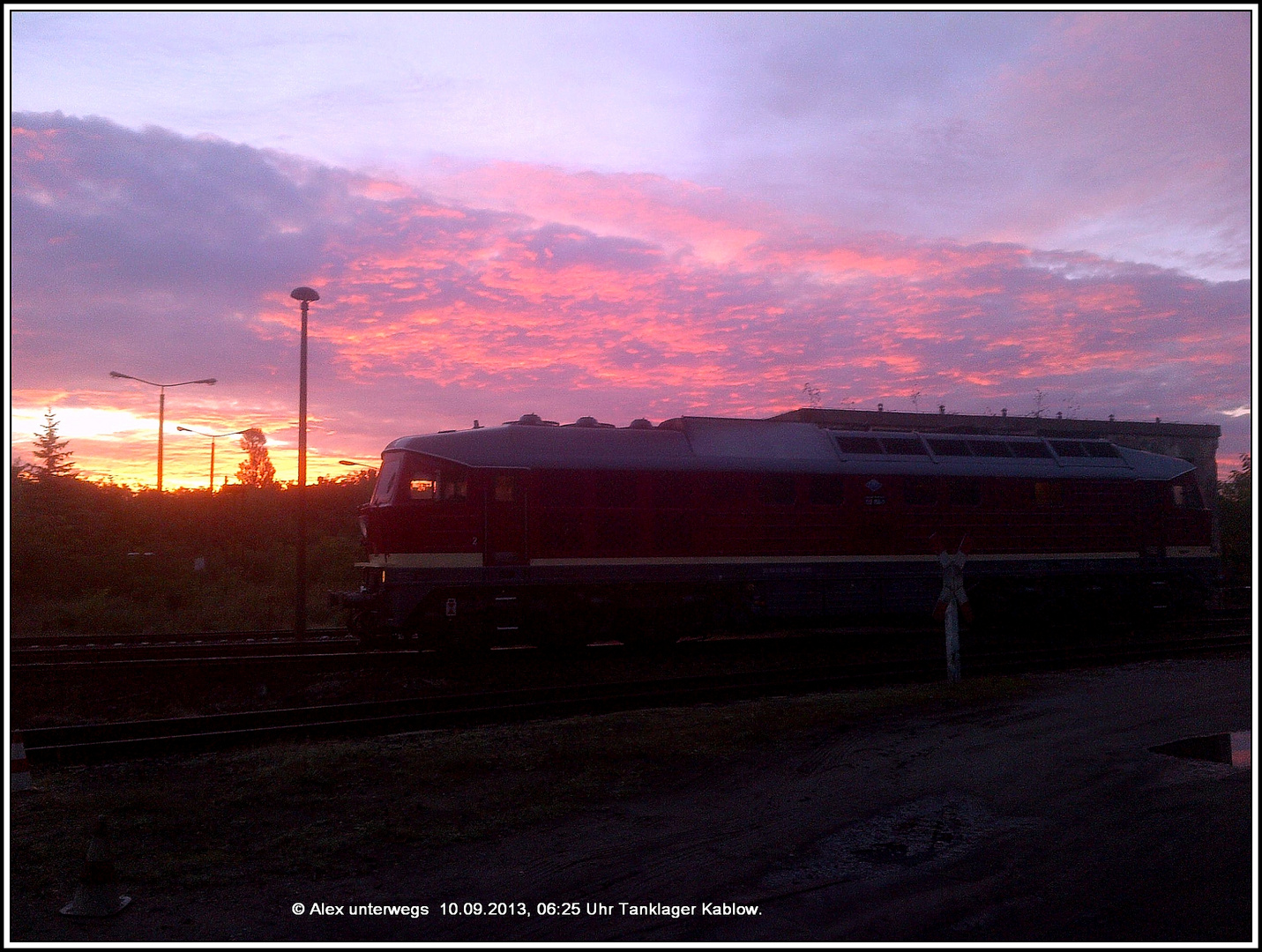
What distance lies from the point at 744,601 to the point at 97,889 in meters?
13.0

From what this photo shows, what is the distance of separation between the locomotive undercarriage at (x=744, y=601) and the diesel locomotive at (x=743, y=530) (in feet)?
0.13

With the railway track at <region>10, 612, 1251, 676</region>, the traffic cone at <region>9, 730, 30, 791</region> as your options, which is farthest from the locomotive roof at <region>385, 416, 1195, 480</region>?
the traffic cone at <region>9, 730, 30, 791</region>

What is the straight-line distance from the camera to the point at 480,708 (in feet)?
38.2

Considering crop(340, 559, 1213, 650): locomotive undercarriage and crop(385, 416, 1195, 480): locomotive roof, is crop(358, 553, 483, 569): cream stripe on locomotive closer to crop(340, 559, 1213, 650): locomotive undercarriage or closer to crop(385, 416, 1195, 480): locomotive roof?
crop(340, 559, 1213, 650): locomotive undercarriage

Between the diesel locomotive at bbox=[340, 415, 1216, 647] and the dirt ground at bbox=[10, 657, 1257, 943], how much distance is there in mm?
4891

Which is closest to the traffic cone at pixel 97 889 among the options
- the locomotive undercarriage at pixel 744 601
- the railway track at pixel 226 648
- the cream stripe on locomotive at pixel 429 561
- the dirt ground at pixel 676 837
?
the dirt ground at pixel 676 837

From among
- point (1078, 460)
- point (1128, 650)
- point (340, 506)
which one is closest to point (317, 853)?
point (1128, 650)

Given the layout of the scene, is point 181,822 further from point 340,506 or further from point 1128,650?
point 340,506

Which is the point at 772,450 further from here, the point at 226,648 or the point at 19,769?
the point at 19,769

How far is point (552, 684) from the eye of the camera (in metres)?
14.1

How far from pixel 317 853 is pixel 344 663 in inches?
337

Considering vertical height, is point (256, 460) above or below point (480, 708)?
above

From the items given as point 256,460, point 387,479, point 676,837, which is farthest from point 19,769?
point 256,460

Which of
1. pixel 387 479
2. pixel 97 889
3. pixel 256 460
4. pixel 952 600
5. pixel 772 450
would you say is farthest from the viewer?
pixel 256 460
